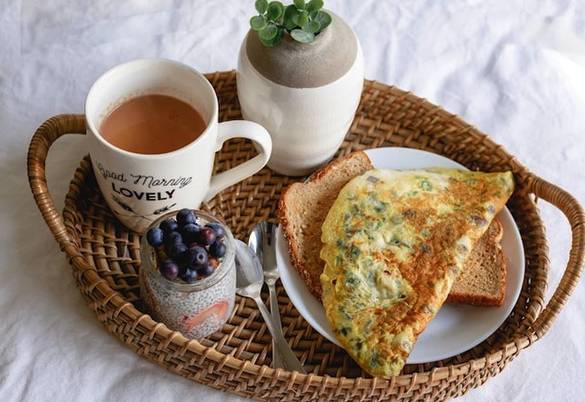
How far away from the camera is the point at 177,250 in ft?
3.66

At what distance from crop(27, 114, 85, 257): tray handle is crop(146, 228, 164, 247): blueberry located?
20cm

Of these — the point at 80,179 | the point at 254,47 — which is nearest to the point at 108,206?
the point at 80,179

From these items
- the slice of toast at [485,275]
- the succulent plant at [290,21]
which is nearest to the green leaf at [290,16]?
the succulent plant at [290,21]

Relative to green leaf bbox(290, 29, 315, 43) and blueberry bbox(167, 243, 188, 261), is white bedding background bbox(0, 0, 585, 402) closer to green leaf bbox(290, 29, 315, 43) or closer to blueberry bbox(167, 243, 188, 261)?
blueberry bbox(167, 243, 188, 261)

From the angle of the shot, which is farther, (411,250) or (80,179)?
(80,179)

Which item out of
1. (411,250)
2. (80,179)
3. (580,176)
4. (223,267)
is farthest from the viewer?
(580,176)

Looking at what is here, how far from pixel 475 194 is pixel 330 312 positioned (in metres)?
0.34

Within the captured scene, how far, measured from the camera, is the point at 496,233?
53.7 inches

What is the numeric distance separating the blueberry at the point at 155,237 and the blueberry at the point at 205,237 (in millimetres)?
55

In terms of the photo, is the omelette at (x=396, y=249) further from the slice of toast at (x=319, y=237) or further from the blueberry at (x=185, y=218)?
the blueberry at (x=185, y=218)

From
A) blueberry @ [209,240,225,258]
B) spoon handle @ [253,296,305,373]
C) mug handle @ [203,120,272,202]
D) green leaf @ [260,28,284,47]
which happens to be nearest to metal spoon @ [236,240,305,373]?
spoon handle @ [253,296,305,373]

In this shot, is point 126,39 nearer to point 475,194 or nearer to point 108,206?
point 108,206

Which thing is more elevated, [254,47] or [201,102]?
[254,47]

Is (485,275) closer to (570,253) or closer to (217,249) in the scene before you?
(570,253)
